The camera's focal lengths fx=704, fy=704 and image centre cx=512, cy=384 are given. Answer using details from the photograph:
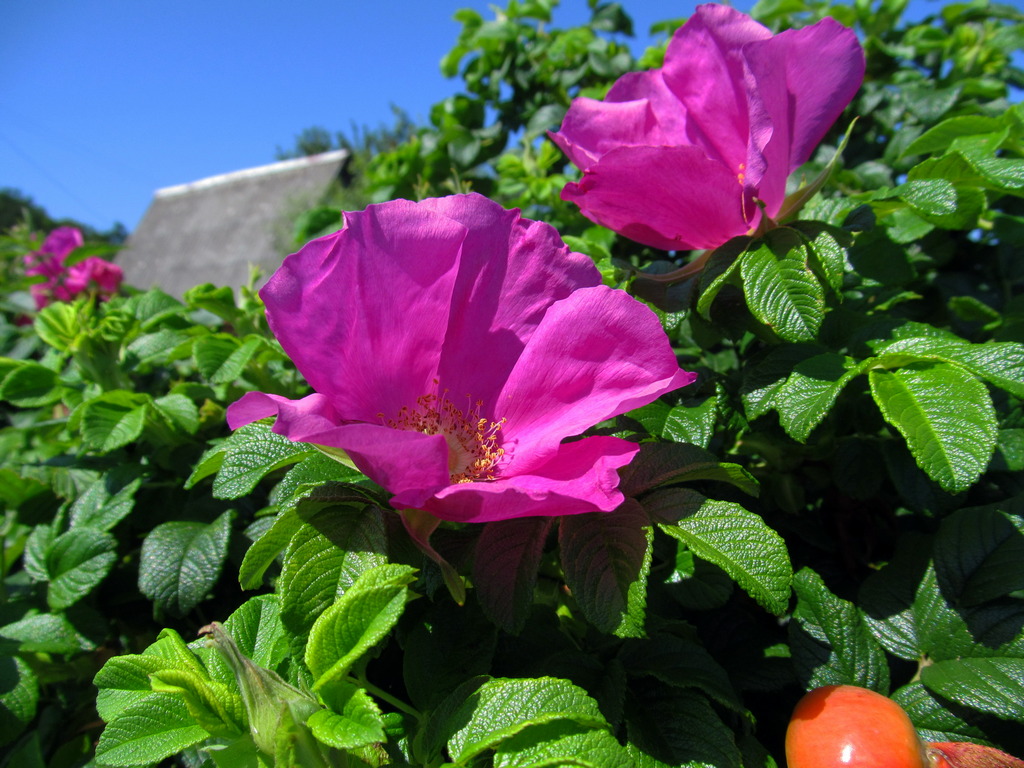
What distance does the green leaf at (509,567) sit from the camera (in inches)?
29.6

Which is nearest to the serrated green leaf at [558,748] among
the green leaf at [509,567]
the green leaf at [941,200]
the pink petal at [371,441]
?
the green leaf at [509,567]

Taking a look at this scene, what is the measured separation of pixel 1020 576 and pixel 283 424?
905mm

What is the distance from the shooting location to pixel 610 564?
0.76m

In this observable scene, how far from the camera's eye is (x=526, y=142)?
2.26 m

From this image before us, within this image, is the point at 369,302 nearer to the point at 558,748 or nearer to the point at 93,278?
the point at 558,748

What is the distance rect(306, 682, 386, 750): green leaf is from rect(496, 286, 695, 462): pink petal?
309 millimetres

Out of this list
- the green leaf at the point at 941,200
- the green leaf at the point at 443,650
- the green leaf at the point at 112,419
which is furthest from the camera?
the green leaf at the point at 112,419

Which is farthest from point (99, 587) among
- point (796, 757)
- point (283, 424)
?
point (796, 757)

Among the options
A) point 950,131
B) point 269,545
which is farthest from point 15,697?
point 950,131

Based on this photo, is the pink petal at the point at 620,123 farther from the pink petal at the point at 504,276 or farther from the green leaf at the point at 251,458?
the green leaf at the point at 251,458

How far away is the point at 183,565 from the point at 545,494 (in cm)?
71

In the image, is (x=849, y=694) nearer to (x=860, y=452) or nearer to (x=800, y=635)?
(x=800, y=635)

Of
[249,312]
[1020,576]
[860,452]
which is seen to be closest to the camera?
[1020,576]

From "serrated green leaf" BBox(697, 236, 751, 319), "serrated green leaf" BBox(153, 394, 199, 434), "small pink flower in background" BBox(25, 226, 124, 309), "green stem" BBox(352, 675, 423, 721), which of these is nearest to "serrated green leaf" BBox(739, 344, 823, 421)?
"serrated green leaf" BBox(697, 236, 751, 319)
